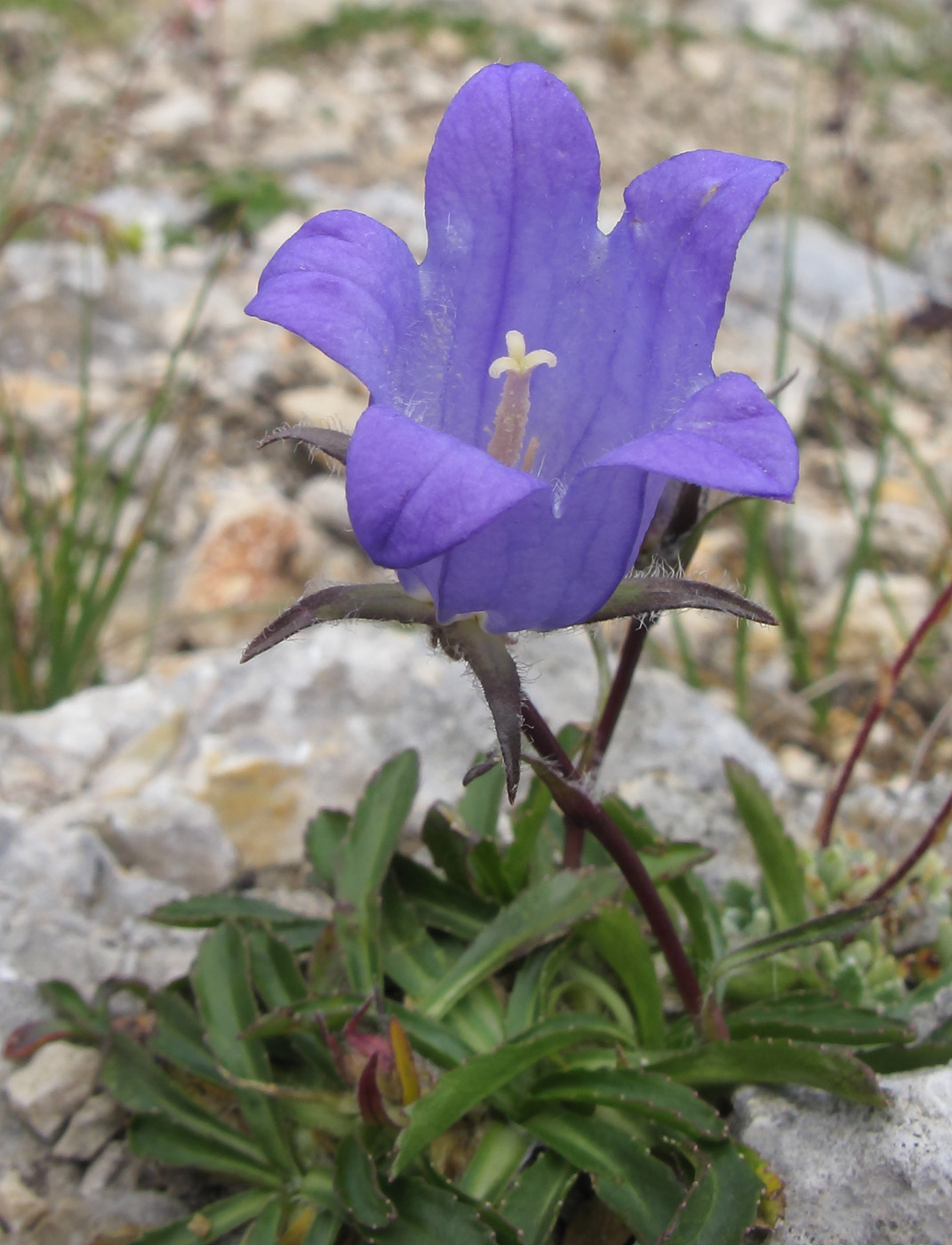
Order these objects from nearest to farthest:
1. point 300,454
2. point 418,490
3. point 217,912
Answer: point 418,490, point 217,912, point 300,454

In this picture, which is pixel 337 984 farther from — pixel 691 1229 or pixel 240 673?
pixel 240 673

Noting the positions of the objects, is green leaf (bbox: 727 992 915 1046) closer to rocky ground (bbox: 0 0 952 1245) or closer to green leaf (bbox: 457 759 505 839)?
rocky ground (bbox: 0 0 952 1245)

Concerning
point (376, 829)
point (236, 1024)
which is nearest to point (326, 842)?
point (376, 829)

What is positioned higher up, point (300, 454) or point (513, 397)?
point (513, 397)

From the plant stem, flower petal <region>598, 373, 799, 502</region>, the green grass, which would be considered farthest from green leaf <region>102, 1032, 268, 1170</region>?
the green grass

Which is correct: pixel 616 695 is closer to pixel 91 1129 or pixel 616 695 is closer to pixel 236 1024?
pixel 236 1024

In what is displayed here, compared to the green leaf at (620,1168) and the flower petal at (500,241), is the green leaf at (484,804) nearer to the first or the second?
the green leaf at (620,1168)

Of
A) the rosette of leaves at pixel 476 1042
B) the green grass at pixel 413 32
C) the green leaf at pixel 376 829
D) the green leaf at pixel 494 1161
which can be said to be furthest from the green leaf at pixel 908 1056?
the green grass at pixel 413 32
